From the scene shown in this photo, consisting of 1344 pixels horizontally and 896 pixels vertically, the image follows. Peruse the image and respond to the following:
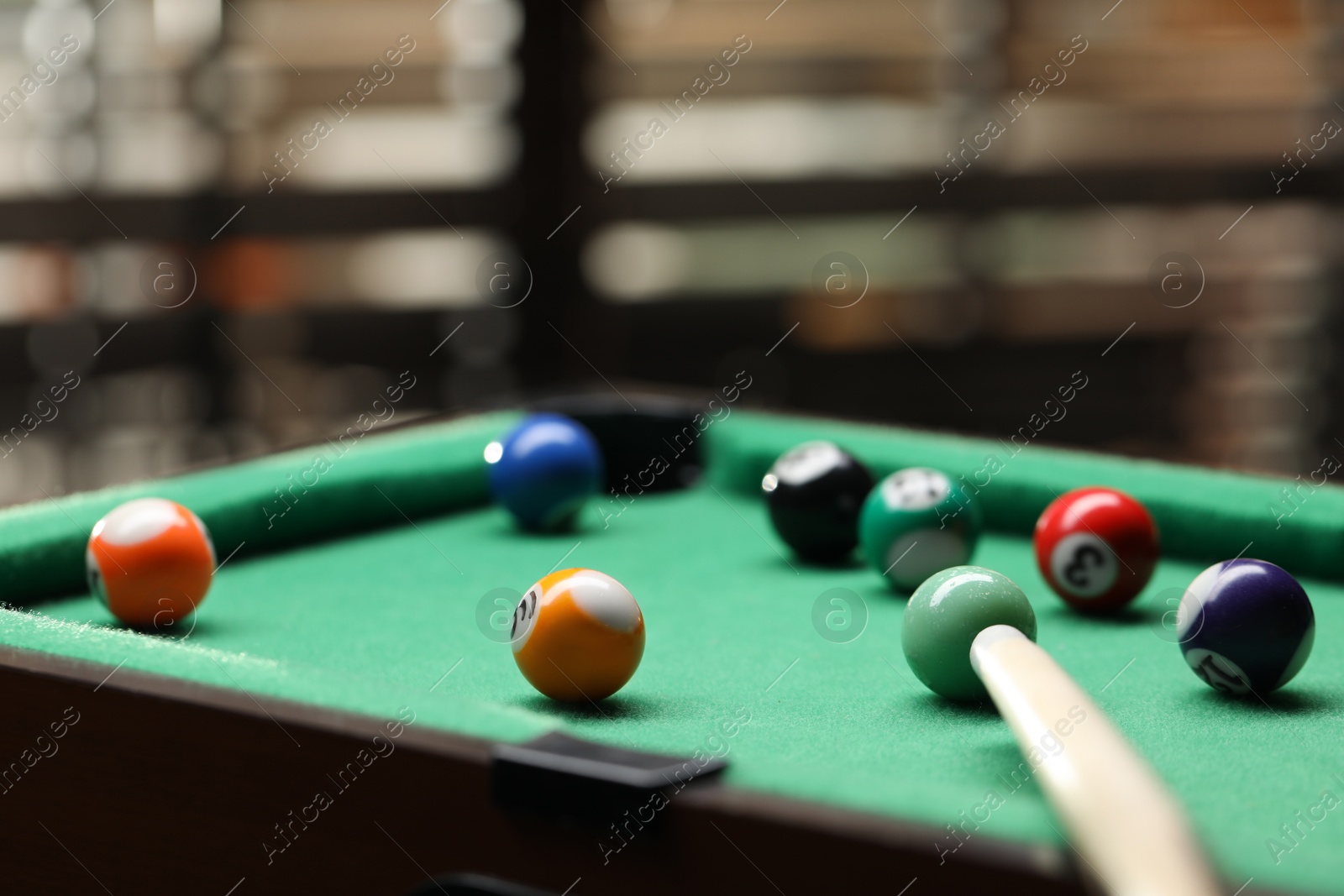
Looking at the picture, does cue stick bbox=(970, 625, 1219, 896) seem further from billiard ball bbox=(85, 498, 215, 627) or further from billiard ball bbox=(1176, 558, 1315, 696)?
billiard ball bbox=(85, 498, 215, 627)

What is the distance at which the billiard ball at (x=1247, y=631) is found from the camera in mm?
1588

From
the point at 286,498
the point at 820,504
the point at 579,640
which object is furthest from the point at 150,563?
the point at 820,504

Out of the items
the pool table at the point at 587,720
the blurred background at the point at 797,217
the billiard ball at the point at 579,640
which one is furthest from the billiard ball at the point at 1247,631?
the blurred background at the point at 797,217

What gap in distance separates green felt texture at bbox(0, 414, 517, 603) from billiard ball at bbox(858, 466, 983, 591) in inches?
32.7

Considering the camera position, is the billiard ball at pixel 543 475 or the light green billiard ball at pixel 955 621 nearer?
the light green billiard ball at pixel 955 621

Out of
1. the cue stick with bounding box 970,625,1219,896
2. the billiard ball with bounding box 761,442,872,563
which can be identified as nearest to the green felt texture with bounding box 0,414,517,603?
the billiard ball with bounding box 761,442,872,563

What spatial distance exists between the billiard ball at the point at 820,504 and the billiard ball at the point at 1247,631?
68 centimetres

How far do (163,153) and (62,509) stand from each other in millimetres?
3863

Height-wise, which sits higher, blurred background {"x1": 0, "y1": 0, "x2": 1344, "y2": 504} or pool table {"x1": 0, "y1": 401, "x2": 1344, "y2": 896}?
blurred background {"x1": 0, "y1": 0, "x2": 1344, "y2": 504}

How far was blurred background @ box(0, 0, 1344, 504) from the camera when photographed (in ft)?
19.6

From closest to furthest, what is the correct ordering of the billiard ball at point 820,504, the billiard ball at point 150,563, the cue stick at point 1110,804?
1. the cue stick at point 1110,804
2. the billiard ball at point 150,563
3. the billiard ball at point 820,504

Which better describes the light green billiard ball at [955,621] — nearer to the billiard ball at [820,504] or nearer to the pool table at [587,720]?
the pool table at [587,720]

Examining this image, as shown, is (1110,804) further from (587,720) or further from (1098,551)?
(1098,551)

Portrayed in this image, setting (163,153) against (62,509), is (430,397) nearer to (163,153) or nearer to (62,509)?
(163,153)
